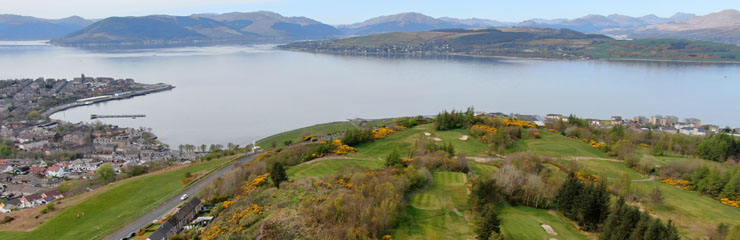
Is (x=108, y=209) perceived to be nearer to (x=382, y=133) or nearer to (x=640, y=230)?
(x=382, y=133)

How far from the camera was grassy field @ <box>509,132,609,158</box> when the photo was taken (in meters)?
27.5

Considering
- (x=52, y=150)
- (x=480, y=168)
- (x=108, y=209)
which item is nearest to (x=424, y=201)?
(x=480, y=168)

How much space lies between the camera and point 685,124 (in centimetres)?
4444

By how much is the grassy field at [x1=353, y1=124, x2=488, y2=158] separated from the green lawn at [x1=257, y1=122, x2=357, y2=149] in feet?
34.2

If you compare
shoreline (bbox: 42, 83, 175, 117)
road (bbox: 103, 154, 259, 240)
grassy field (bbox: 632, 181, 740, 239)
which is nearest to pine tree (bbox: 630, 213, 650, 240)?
grassy field (bbox: 632, 181, 740, 239)

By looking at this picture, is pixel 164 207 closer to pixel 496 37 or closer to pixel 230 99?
pixel 230 99

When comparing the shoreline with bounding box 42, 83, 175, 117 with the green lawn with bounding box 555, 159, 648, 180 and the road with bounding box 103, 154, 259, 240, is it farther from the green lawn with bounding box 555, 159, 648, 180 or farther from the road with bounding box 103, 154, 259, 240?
the green lawn with bounding box 555, 159, 648, 180

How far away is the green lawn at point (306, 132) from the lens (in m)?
40.9

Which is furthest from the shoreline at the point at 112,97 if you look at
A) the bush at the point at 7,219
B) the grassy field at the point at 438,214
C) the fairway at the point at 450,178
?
the grassy field at the point at 438,214

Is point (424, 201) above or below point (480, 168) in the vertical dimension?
above

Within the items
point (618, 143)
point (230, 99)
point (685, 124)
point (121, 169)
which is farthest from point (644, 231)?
point (230, 99)

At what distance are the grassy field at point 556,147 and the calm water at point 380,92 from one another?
25.7 metres

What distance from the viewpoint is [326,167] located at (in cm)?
2302

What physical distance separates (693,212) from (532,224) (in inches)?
309
